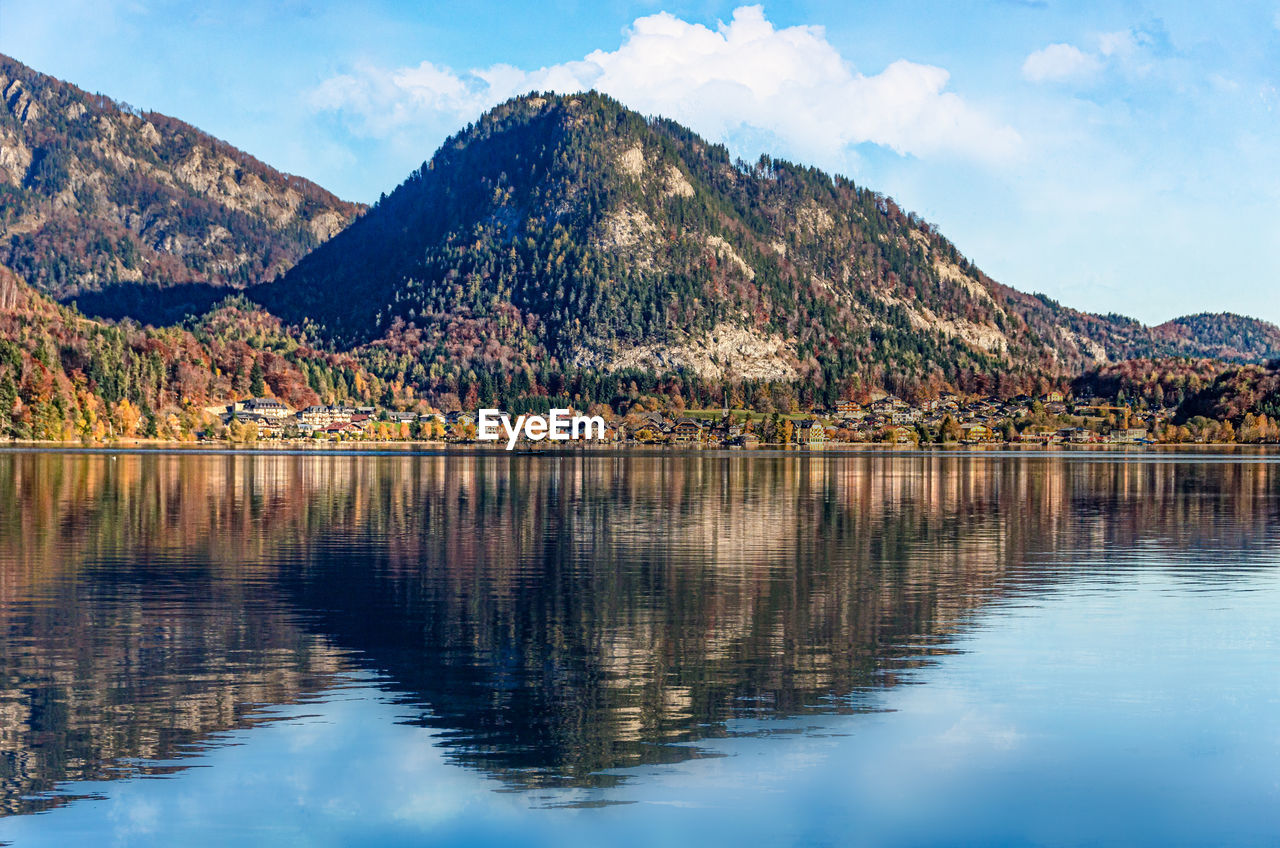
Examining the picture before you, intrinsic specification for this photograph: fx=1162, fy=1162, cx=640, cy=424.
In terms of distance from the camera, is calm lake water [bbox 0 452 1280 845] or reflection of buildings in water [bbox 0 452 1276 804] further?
reflection of buildings in water [bbox 0 452 1276 804]

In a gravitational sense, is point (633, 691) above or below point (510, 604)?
below

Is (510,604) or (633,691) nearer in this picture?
(633,691)

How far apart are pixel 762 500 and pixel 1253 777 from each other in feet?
201

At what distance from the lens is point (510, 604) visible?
33.8 meters

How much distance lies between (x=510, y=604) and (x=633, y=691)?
11.2 meters

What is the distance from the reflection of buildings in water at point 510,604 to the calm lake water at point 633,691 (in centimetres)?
15

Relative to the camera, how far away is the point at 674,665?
25578mm

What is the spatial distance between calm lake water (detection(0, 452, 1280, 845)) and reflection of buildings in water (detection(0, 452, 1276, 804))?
0.15 meters

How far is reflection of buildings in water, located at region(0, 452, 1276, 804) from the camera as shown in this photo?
21.3m

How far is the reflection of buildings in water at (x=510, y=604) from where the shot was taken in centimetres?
2128

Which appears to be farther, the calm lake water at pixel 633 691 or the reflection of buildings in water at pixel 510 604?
the reflection of buildings in water at pixel 510 604

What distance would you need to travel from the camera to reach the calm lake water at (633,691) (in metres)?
17.0

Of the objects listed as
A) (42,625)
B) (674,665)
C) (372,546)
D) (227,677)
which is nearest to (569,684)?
(674,665)

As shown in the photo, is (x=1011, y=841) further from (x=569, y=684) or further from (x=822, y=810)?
(x=569, y=684)
